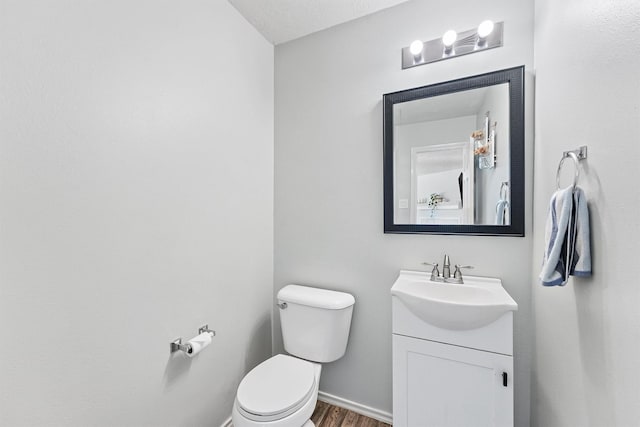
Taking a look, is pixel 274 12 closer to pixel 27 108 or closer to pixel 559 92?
pixel 27 108

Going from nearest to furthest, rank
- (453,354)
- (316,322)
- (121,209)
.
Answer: (121,209), (453,354), (316,322)

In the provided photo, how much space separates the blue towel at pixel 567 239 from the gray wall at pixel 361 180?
484 millimetres

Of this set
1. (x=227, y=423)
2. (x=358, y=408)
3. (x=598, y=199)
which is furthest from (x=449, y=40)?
(x=227, y=423)

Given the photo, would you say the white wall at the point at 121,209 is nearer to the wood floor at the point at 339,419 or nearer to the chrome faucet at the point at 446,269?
the wood floor at the point at 339,419

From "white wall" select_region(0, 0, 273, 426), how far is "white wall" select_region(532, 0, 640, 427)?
151 centimetres

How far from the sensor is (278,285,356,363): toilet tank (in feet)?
5.08

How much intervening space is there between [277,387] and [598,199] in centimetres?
142

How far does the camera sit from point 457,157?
146cm

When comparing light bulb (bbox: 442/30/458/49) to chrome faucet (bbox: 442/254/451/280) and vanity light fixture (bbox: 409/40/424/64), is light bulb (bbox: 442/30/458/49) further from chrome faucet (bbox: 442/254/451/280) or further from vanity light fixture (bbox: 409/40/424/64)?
chrome faucet (bbox: 442/254/451/280)

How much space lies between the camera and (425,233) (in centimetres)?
150

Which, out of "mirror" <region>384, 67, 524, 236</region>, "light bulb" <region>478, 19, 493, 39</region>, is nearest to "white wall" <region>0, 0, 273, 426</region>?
"mirror" <region>384, 67, 524, 236</region>

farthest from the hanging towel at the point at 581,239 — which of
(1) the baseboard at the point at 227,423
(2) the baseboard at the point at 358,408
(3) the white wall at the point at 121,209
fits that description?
(1) the baseboard at the point at 227,423

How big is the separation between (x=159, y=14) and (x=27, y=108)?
0.68 m

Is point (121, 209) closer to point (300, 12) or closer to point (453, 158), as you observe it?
point (300, 12)
